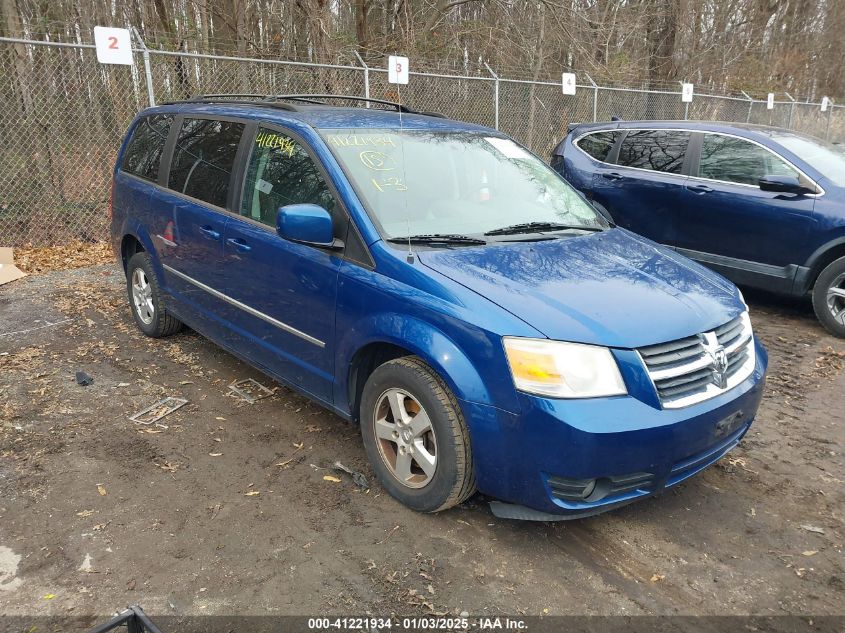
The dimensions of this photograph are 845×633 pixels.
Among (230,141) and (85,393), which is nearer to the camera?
(230,141)

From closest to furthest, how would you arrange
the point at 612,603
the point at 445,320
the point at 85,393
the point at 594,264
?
the point at 612,603 < the point at 445,320 < the point at 594,264 < the point at 85,393

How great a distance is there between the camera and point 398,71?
28.2ft

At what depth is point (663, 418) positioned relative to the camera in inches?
102

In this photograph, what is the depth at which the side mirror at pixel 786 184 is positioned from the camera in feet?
18.6

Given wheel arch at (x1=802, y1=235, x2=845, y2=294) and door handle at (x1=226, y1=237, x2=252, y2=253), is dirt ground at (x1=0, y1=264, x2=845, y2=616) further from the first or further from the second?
wheel arch at (x1=802, y1=235, x2=845, y2=294)

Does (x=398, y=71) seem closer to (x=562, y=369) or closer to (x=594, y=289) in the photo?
(x=594, y=289)

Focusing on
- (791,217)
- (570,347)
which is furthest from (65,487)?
(791,217)

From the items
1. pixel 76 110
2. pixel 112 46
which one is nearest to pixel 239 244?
pixel 112 46

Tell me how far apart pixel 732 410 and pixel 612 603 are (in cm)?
100

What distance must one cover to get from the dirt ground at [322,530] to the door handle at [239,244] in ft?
3.40

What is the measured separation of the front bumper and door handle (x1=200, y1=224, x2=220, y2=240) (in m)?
2.19

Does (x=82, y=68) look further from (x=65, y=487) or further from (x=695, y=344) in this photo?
(x=695, y=344)

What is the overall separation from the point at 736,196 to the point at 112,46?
21.3ft

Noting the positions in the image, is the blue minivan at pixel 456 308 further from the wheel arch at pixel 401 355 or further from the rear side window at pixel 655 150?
the rear side window at pixel 655 150
